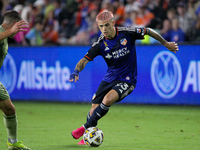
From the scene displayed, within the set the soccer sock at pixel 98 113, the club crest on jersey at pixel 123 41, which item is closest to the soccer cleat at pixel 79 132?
the soccer sock at pixel 98 113

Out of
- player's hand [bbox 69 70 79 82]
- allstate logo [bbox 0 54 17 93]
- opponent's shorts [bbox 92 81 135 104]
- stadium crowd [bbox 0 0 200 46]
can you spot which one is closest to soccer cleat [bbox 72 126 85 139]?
opponent's shorts [bbox 92 81 135 104]

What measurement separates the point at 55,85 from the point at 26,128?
14.6ft

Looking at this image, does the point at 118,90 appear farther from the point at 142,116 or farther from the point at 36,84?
the point at 36,84

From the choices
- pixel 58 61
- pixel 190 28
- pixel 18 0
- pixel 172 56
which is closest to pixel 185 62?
pixel 172 56

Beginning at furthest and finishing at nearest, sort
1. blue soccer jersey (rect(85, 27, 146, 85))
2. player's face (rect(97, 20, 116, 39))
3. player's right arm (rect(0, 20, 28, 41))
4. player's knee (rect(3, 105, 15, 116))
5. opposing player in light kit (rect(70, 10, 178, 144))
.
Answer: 1. blue soccer jersey (rect(85, 27, 146, 85))
2. opposing player in light kit (rect(70, 10, 178, 144))
3. player's face (rect(97, 20, 116, 39))
4. player's knee (rect(3, 105, 15, 116))
5. player's right arm (rect(0, 20, 28, 41))

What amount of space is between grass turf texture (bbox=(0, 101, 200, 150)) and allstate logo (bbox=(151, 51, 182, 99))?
52 centimetres

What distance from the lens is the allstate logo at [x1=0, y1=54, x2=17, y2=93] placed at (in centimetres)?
1312

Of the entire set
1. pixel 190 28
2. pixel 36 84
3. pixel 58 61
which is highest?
pixel 190 28

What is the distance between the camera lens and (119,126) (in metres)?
8.31

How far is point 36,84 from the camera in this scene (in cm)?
1280

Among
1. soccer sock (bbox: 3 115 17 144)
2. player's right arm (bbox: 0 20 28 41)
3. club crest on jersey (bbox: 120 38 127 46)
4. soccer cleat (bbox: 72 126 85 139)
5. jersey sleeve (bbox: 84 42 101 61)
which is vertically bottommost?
soccer cleat (bbox: 72 126 85 139)

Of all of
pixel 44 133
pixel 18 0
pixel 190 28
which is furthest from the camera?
pixel 18 0

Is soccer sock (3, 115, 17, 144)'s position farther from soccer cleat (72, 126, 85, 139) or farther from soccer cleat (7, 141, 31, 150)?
soccer cleat (72, 126, 85, 139)

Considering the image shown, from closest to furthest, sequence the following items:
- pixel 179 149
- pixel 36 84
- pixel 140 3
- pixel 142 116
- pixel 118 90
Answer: pixel 179 149 < pixel 118 90 < pixel 142 116 < pixel 36 84 < pixel 140 3
